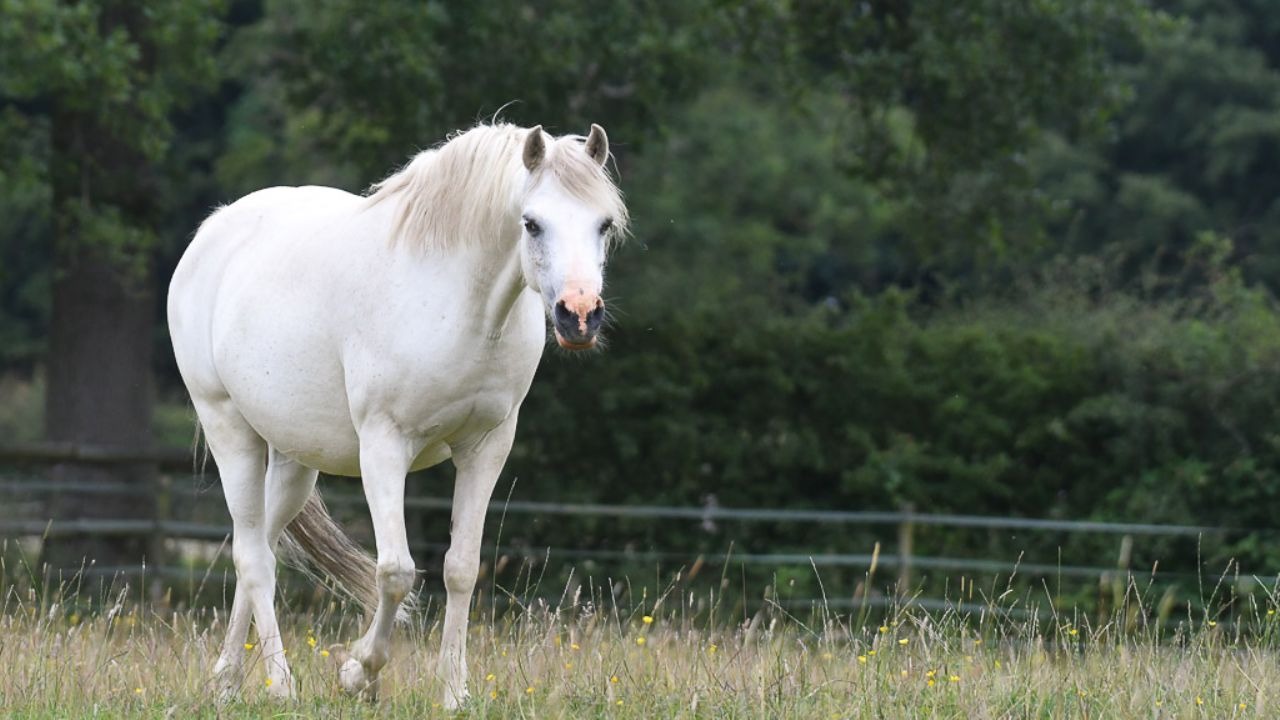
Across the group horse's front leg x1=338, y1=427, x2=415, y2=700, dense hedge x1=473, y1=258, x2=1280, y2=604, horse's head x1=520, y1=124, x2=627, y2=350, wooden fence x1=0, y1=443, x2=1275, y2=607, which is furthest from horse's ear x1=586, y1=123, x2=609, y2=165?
dense hedge x1=473, y1=258, x2=1280, y2=604

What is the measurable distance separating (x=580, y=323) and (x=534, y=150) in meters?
0.64

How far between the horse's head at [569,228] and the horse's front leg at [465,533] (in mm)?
748

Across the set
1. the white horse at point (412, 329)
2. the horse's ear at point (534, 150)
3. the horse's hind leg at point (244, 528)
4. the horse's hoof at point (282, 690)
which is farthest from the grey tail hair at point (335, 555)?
the horse's ear at point (534, 150)

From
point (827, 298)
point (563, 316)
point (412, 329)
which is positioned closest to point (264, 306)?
point (412, 329)

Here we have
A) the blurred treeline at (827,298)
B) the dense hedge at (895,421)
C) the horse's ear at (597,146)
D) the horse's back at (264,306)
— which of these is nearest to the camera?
the horse's ear at (597,146)

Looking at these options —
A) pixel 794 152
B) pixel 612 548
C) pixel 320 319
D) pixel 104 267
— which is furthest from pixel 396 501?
pixel 794 152

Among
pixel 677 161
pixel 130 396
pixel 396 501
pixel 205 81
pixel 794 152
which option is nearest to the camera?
pixel 396 501

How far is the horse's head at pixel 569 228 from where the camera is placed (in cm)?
451

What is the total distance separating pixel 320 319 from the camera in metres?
5.40

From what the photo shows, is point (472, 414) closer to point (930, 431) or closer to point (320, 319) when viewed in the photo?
point (320, 319)

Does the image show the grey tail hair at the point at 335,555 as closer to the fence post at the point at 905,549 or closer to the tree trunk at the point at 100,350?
the fence post at the point at 905,549

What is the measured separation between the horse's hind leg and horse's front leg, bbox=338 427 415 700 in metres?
0.47

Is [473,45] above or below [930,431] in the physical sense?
above

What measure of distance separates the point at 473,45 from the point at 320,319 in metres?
7.40
